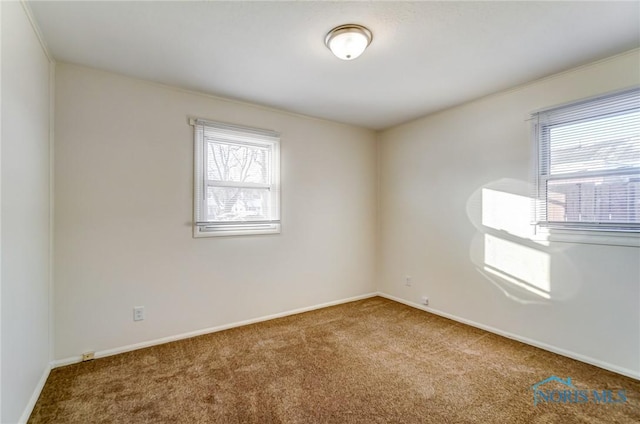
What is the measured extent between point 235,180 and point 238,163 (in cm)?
20

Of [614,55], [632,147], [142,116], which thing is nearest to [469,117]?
[614,55]

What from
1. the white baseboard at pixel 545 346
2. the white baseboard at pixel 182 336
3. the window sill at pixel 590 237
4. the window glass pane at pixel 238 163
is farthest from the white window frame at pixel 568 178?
the window glass pane at pixel 238 163

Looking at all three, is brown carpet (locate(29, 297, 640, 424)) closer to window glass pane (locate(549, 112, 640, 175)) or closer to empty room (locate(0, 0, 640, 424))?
empty room (locate(0, 0, 640, 424))

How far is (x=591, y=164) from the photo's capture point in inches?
94.3

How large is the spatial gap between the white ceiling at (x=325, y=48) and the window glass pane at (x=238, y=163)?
23.1 inches

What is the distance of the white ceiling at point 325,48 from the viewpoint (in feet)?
5.84

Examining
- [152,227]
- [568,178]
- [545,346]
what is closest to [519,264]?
[545,346]

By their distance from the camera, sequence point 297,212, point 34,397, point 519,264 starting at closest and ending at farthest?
point 34,397
point 519,264
point 297,212

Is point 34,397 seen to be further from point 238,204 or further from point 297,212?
point 297,212

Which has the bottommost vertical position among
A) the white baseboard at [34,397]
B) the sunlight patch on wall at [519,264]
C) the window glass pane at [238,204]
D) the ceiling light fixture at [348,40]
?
the white baseboard at [34,397]

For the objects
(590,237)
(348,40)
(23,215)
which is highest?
(348,40)

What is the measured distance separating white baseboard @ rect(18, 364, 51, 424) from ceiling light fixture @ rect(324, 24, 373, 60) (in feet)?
9.99

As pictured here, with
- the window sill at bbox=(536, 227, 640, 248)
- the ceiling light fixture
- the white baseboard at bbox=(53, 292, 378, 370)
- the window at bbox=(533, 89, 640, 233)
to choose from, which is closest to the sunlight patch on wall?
the window sill at bbox=(536, 227, 640, 248)

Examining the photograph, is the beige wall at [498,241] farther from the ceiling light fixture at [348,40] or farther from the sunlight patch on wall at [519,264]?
the ceiling light fixture at [348,40]
